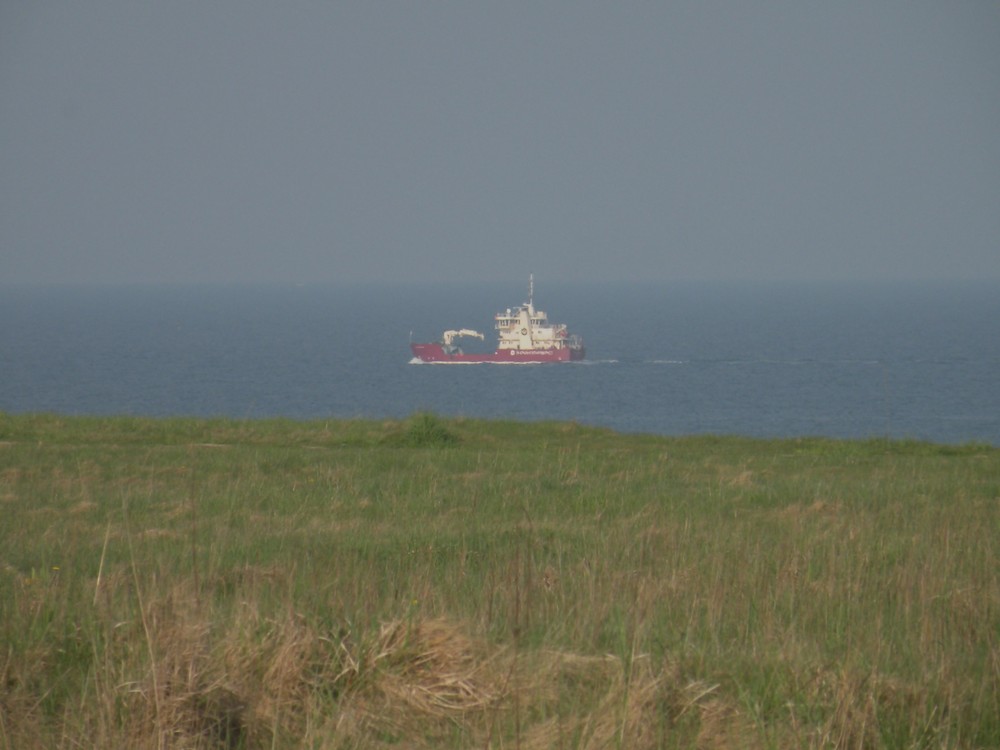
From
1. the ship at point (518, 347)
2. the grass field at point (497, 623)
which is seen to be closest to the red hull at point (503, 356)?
the ship at point (518, 347)

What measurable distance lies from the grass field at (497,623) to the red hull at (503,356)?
7204 centimetres

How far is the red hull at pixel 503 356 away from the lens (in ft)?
276

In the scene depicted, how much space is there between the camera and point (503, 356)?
8419cm

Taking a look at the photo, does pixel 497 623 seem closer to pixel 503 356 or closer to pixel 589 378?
pixel 589 378

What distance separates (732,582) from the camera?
732 centimetres

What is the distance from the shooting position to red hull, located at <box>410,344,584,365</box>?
84062 millimetres

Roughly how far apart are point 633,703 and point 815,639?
1.63 metres

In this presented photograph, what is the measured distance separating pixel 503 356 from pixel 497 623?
7808 centimetres

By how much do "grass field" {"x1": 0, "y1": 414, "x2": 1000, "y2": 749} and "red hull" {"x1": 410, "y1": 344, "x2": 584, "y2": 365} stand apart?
72039 mm

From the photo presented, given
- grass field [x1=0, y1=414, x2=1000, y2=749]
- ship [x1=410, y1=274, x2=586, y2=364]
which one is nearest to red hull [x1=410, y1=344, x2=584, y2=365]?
ship [x1=410, y1=274, x2=586, y2=364]

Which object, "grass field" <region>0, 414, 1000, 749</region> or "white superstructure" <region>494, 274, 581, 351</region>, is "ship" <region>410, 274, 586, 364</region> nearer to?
"white superstructure" <region>494, 274, 581, 351</region>

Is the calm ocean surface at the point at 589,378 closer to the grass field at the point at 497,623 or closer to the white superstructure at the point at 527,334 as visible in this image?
the white superstructure at the point at 527,334

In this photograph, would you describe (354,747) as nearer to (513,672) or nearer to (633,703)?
(513,672)

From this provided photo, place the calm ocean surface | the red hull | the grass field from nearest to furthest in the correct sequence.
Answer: the grass field → the calm ocean surface → the red hull
